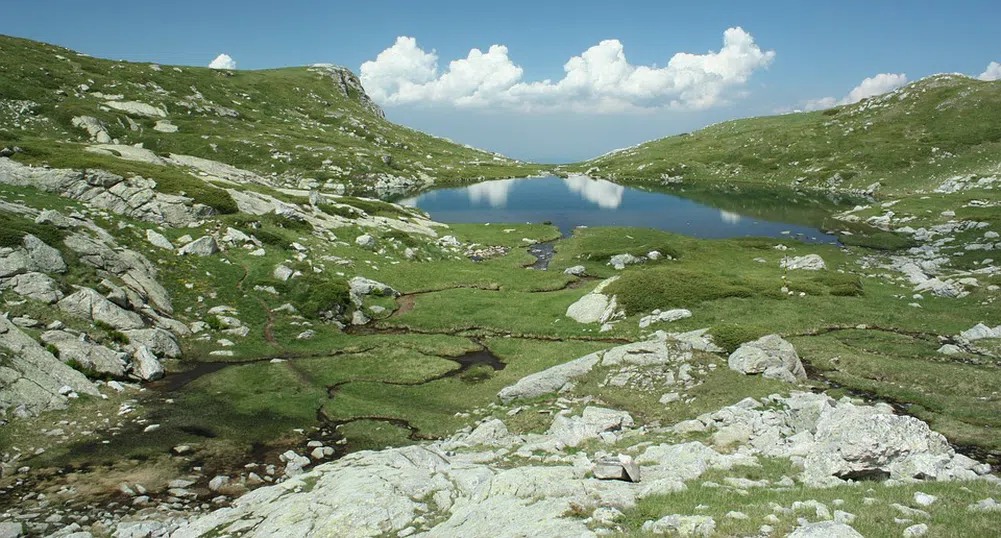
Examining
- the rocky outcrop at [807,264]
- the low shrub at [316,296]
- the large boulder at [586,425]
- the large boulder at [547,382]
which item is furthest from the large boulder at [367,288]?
the rocky outcrop at [807,264]

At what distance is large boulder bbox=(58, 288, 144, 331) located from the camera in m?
32.0

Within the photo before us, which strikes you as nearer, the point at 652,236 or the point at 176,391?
the point at 176,391

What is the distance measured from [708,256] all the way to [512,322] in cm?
4175

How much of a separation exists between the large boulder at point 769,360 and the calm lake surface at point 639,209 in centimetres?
7490

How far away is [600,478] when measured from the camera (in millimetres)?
15727

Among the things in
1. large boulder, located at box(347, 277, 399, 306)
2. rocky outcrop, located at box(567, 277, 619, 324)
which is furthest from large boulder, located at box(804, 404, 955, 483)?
large boulder, located at box(347, 277, 399, 306)

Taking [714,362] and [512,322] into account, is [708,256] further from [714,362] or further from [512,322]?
[714,362]

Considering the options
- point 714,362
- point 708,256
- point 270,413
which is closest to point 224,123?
point 708,256

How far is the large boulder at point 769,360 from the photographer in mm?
27938

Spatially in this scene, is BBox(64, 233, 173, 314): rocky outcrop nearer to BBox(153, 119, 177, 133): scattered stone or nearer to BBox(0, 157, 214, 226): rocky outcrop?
BBox(0, 157, 214, 226): rocky outcrop

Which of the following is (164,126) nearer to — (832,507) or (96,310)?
(96,310)

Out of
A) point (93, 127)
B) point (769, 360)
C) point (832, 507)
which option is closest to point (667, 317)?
point (769, 360)

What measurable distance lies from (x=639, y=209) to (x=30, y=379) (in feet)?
438

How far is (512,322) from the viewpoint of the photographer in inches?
1852
